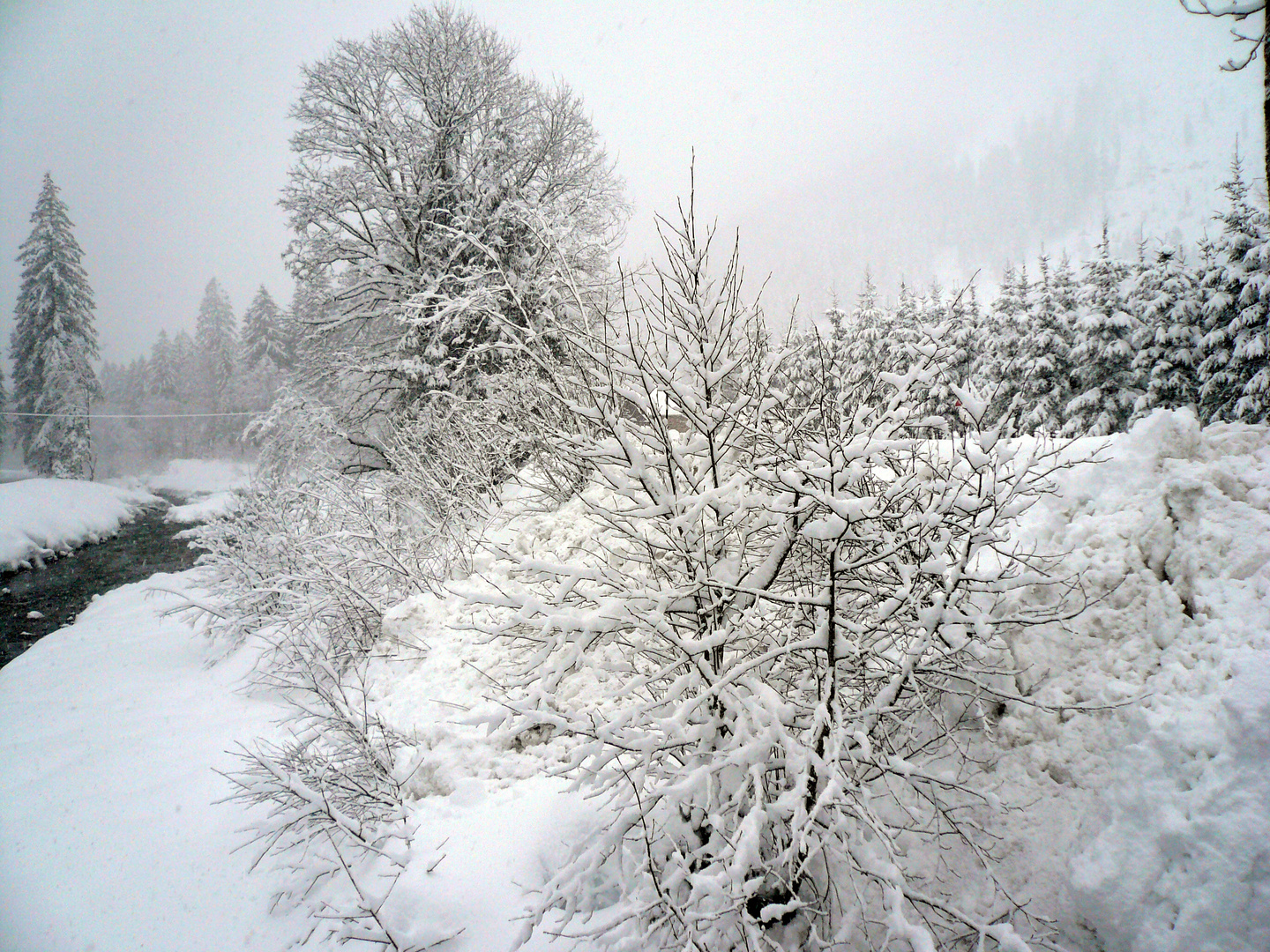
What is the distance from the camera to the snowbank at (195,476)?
115ft

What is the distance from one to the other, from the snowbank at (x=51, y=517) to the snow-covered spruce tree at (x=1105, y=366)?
1334 inches

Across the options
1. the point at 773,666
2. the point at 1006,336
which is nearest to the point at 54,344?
the point at 773,666

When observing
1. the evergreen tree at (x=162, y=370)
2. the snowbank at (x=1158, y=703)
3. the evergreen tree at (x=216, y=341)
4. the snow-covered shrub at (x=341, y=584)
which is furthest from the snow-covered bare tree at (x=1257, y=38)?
the evergreen tree at (x=162, y=370)

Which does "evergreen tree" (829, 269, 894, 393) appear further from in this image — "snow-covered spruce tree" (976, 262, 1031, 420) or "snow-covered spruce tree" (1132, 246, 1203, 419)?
"snow-covered spruce tree" (1132, 246, 1203, 419)

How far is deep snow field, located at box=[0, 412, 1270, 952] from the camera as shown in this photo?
246 centimetres

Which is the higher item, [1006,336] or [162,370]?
[162,370]

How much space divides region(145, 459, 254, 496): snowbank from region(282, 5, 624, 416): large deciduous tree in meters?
29.7

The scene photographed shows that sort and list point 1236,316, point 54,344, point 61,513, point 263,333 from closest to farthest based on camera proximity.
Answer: point 1236,316
point 61,513
point 54,344
point 263,333

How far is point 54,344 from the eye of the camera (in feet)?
83.5

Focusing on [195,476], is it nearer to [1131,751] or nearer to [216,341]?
[216,341]

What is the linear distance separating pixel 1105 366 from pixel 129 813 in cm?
2560

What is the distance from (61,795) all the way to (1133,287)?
29.0m

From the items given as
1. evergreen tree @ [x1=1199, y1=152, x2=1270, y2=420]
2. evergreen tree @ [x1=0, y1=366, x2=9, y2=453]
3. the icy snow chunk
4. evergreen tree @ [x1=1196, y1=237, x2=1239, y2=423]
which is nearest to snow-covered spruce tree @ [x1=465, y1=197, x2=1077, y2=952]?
the icy snow chunk

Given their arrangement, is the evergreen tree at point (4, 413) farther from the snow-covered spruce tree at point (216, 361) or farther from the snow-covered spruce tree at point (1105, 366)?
the snow-covered spruce tree at point (1105, 366)
